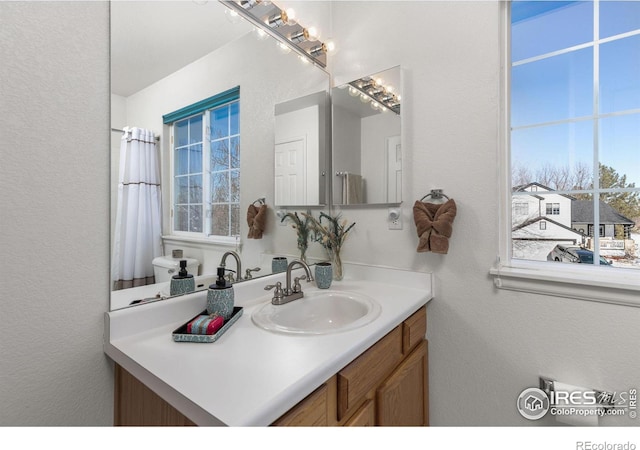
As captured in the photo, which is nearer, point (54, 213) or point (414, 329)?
point (54, 213)

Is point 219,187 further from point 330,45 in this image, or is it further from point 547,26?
point 547,26

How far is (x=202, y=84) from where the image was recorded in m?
1.14

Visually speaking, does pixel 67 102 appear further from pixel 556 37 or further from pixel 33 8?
pixel 556 37

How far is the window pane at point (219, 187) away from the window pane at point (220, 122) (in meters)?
0.16

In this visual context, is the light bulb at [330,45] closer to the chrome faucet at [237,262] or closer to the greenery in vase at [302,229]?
the greenery in vase at [302,229]

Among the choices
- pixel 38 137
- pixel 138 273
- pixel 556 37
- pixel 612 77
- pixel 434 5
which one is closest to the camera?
pixel 38 137

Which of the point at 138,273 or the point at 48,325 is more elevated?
the point at 138,273

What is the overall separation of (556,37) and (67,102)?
1813 mm

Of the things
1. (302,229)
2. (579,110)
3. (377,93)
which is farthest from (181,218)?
(579,110)

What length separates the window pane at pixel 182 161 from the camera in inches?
41.9

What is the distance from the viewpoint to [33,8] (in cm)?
75

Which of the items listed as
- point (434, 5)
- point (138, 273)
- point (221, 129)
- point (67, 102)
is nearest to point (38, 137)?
point (67, 102)

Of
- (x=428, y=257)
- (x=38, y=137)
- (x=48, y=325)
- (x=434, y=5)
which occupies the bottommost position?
(x=48, y=325)

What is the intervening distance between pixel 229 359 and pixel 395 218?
1.05m
